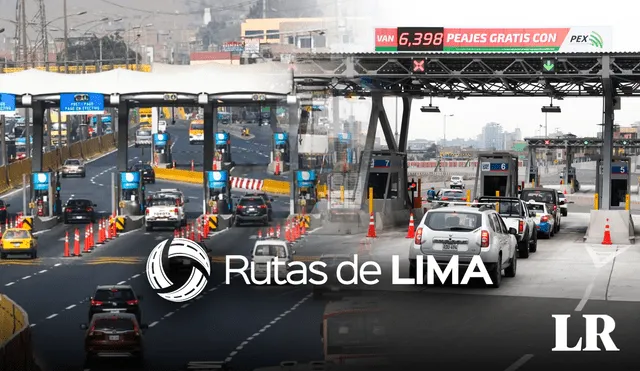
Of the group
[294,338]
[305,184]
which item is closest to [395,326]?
[294,338]

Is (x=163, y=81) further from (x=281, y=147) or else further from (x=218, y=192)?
(x=281, y=147)

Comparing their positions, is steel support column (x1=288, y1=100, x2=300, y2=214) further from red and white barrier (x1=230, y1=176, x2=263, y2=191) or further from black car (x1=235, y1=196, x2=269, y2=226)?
red and white barrier (x1=230, y1=176, x2=263, y2=191)

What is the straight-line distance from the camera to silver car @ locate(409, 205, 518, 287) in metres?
26.8

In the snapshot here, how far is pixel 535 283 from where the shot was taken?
29391 mm

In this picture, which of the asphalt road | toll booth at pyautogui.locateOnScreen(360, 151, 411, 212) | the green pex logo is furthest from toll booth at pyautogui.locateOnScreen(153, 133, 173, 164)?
the asphalt road

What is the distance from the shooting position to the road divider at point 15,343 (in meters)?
17.5

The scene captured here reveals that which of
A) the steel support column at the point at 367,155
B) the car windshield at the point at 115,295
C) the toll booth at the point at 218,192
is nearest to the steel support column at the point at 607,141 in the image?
the steel support column at the point at 367,155

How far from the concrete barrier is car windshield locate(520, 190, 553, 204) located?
24.5ft

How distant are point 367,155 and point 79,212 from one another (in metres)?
13.6

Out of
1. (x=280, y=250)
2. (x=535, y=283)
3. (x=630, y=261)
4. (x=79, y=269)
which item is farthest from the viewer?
(x=79, y=269)

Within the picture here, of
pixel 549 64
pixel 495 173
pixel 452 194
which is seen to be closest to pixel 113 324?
pixel 549 64

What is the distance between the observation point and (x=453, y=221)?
2719cm

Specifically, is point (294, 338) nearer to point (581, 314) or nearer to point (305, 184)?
point (581, 314)

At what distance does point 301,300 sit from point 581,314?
6.32 meters
